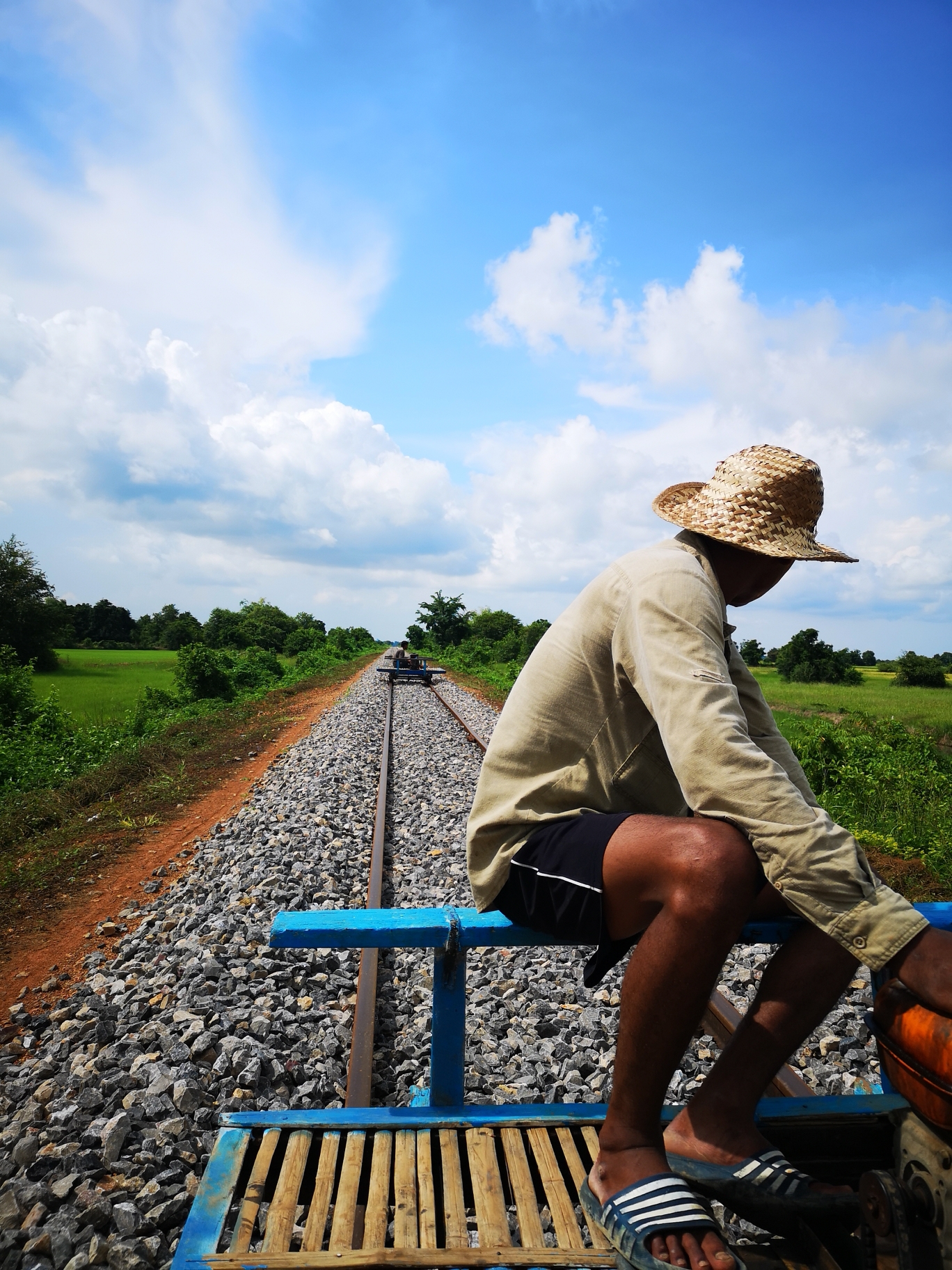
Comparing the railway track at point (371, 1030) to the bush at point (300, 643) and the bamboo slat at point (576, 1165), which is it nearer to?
the bamboo slat at point (576, 1165)

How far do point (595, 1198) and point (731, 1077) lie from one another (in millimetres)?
374

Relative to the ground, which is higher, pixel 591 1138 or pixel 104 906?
pixel 591 1138

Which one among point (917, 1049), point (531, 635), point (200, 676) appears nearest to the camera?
point (917, 1049)

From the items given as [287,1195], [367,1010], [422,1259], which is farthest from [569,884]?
[367,1010]

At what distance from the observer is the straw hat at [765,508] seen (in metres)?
1.88

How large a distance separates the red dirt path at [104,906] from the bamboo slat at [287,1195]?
2.22m

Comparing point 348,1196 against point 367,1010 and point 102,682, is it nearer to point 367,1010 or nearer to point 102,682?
point 367,1010

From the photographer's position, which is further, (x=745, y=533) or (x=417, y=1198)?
(x=745, y=533)

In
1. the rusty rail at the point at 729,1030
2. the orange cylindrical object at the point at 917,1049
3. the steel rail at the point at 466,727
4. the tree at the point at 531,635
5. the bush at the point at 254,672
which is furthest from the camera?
the tree at the point at 531,635

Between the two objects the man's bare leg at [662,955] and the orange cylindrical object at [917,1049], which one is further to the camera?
the man's bare leg at [662,955]

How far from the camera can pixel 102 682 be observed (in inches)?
937

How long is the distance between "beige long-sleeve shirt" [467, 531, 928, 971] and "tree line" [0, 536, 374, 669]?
1633 centimetres

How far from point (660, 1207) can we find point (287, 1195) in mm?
764

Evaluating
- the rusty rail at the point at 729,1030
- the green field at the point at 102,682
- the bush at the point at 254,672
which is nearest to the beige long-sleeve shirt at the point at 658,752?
the rusty rail at the point at 729,1030
